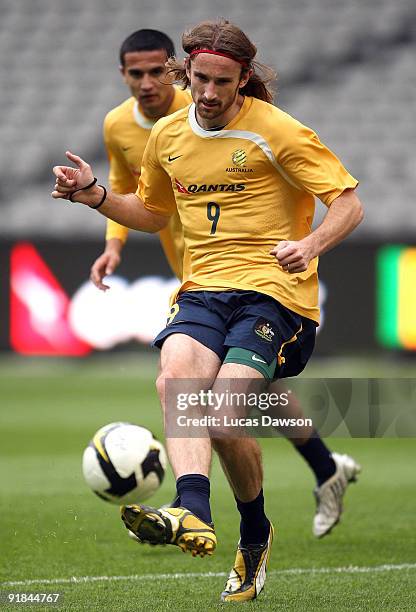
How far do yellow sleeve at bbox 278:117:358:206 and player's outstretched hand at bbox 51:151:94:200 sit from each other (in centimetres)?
81

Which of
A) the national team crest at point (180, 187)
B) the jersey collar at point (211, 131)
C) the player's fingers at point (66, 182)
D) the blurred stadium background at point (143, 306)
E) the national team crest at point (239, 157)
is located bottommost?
the blurred stadium background at point (143, 306)

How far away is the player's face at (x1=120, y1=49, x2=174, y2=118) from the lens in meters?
6.63

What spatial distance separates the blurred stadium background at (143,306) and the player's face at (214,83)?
1.70 metres

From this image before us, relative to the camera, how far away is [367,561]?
222 inches

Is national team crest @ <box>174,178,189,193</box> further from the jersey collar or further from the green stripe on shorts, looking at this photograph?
the green stripe on shorts

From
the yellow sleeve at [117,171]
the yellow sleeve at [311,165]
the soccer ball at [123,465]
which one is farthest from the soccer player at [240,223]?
the yellow sleeve at [117,171]

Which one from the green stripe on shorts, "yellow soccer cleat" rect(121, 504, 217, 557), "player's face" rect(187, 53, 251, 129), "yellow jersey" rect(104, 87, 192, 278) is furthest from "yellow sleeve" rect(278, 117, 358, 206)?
"yellow jersey" rect(104, 87, 192, 278)

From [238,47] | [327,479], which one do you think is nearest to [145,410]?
[327,479]

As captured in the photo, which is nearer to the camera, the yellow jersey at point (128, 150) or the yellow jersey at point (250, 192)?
the yellow jersey at point (250, 192)

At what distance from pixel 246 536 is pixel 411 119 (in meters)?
16.9

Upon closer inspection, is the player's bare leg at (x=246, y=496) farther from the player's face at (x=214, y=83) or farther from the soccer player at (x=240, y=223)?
the player's face at (x=214, y=83)

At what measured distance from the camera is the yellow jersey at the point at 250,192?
4.78 m

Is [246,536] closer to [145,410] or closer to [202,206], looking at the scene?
[202,206]

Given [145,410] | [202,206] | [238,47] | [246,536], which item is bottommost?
[145,410]
